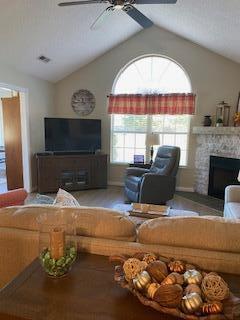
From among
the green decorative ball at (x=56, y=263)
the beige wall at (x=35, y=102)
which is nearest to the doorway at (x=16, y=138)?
the beige wall at (x=35, y=102)

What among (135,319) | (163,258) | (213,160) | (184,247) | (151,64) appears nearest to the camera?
(135,319)

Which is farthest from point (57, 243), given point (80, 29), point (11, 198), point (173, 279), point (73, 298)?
point (80, 29)

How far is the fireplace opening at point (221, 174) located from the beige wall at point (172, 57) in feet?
1.52

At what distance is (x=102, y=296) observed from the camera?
87cm

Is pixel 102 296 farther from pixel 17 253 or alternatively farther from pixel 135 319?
pixel 17 253

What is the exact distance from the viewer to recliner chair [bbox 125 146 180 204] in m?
4.02

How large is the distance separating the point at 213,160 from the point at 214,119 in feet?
2.69

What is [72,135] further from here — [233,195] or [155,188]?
[233,195]

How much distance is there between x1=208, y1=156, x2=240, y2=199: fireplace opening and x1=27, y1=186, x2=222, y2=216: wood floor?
23.7 inches

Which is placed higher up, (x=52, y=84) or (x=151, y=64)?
(x=151, y=64)

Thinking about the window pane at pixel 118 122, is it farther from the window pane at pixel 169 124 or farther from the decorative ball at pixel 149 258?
the decorative ball at pixel 149 258

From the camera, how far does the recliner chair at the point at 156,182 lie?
402 centimetres

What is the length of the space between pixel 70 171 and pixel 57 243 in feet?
13.5

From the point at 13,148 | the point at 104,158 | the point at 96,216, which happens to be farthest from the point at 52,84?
the point at 96,216
